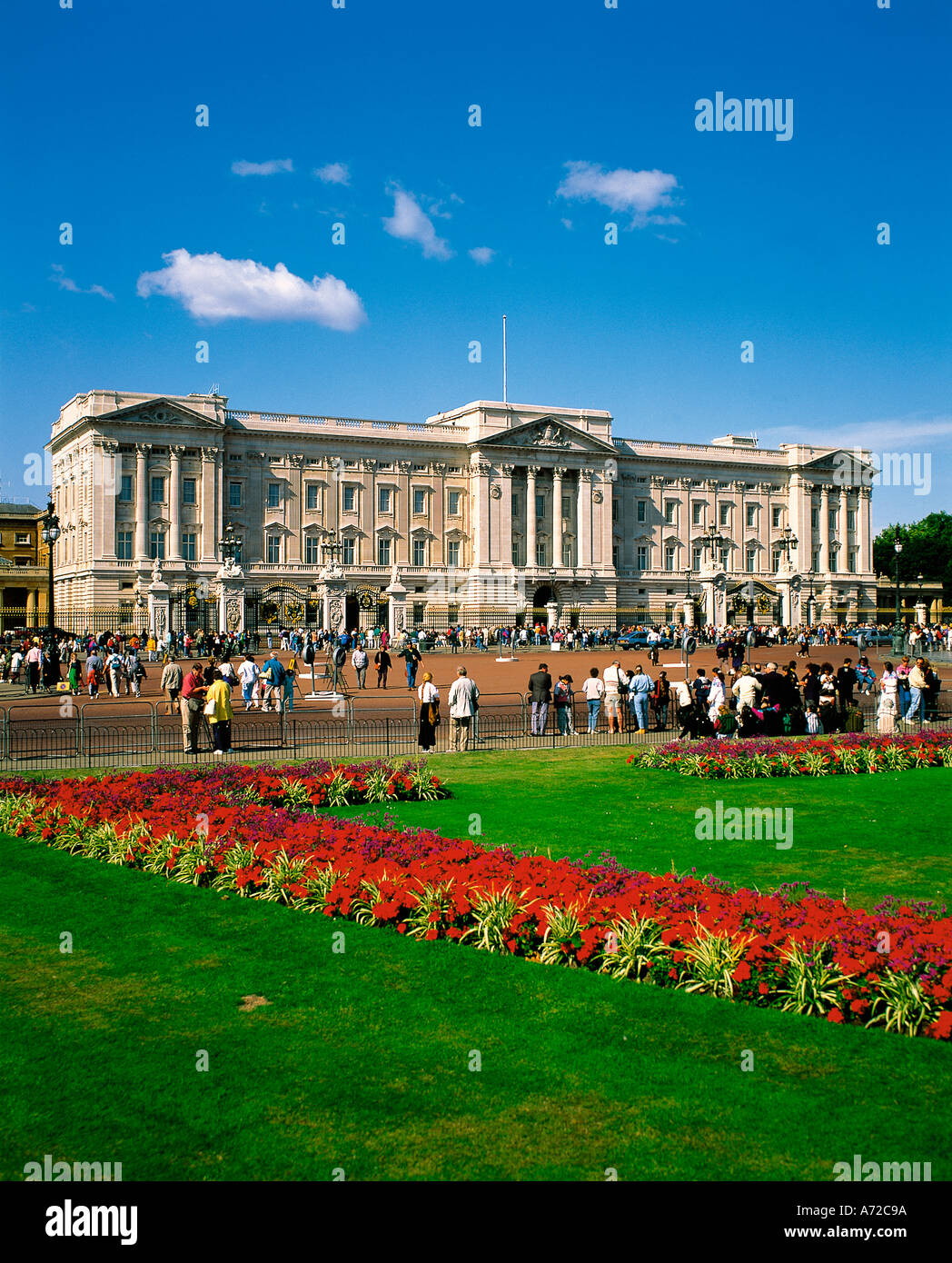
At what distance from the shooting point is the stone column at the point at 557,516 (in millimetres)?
84625

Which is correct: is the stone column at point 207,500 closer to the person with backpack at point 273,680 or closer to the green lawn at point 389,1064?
the person with backpack at point 273,680

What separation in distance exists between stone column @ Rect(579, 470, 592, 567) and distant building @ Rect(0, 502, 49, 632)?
39648 millimetres

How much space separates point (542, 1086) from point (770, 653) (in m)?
49.5

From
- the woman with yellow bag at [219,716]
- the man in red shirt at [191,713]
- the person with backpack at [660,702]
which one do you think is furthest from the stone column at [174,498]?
the woman with yellow bag at [219,716]

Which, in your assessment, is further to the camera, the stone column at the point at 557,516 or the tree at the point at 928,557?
the tree at the point at 928,557

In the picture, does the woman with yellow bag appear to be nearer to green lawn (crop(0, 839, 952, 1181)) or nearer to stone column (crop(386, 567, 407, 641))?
green lawn (crop(0, 839, 952, 1181))

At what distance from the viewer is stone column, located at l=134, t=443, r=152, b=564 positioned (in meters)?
71.1

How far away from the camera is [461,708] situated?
71.1 feet

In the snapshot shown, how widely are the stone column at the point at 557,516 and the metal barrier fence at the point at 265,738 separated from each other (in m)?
58.4

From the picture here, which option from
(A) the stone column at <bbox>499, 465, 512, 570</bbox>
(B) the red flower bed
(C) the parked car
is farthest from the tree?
(B) the red flower bed

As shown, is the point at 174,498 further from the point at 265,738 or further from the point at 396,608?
the point at 265,738

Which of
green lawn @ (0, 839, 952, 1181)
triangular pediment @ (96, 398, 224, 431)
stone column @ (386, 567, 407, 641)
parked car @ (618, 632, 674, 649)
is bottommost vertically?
green lawn @ (0, 839, 952, 1181)

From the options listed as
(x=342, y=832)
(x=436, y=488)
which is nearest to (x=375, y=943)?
(x=342, y=832)
